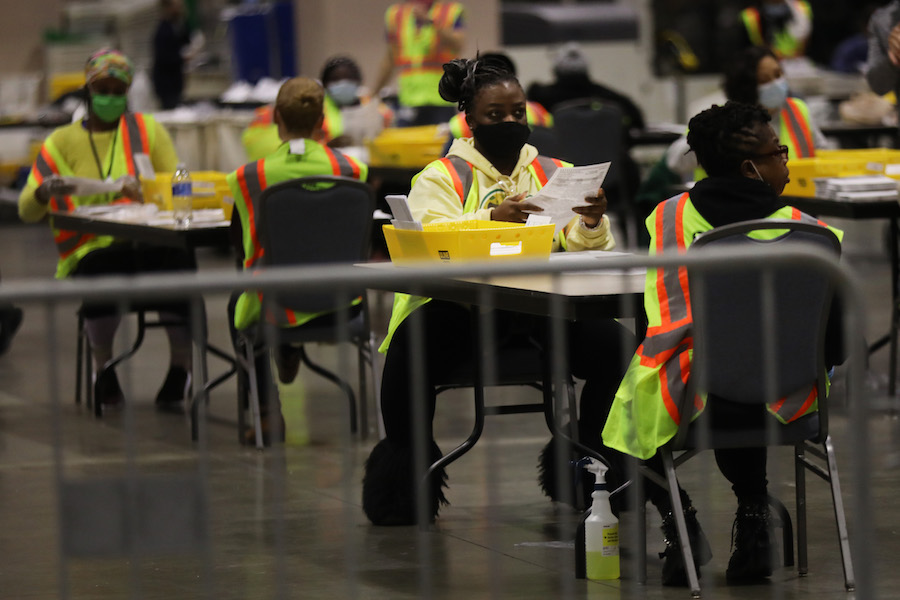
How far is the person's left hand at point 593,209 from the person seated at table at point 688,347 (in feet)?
1.46

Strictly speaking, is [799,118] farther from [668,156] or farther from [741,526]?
[741,526]

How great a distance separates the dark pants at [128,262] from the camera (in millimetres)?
6789

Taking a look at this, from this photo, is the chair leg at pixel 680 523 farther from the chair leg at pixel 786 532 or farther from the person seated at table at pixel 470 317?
the person seated at table at pixel 470 317

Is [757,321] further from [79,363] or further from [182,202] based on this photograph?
[79,363]

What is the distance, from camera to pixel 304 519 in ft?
16.1

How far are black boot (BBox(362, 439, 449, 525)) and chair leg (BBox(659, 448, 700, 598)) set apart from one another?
1.07 metres

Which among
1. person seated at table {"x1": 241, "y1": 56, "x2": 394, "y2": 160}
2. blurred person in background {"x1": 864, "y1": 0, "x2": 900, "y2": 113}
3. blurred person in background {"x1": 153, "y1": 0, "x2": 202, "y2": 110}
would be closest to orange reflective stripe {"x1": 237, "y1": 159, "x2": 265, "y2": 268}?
person seated at table {"x1": 241, "y1": 56, "x2": 394, "y2": 160}

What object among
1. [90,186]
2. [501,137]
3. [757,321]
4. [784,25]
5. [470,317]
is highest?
[784,25]

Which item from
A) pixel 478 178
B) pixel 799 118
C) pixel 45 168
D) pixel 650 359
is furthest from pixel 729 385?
pixel 45 168

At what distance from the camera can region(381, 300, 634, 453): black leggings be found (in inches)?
187

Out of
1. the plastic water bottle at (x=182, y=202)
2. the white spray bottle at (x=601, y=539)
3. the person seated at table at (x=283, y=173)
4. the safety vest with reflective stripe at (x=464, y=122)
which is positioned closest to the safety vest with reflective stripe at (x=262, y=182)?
the person seated at table at (x=283, y=173)

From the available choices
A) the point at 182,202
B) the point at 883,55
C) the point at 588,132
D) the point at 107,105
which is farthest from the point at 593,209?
the point at 588,132

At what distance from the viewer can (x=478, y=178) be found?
5.04m

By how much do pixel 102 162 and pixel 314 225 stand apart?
1660mm
